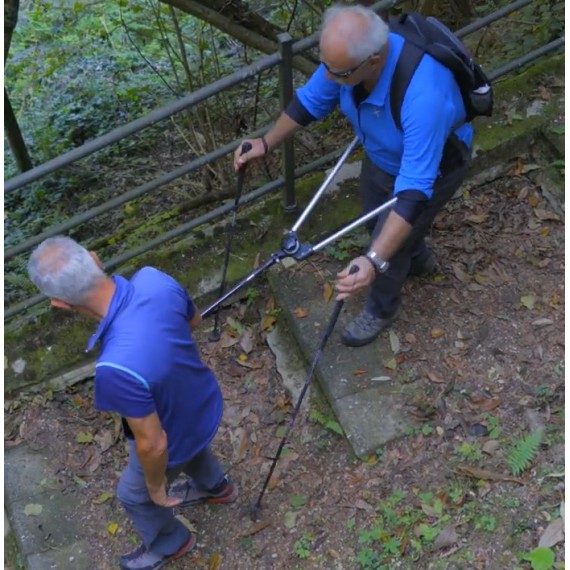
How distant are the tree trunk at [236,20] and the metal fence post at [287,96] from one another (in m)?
0.61

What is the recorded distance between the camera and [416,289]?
4680 millimetres

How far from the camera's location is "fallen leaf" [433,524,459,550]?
3.51 metres

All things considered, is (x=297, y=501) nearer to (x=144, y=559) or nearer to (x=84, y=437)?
(x=144, y=559)

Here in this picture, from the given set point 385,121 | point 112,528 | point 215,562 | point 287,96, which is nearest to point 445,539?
point 215,562

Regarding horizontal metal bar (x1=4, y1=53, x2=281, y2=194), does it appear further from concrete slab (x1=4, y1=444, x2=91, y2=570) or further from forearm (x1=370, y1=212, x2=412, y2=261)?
concrete slab (x1=4, y1=444, x2=91, y2=570)

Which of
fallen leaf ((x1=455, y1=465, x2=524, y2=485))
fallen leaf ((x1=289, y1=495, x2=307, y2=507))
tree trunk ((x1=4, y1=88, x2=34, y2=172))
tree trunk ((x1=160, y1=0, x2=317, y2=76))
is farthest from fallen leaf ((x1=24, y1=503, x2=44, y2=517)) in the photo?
tree trunk ((x1=4, y1=88, x2=34, y2=172))

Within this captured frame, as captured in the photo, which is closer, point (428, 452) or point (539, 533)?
point (539, 533)

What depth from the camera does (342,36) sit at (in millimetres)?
3131

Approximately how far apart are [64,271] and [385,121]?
1548mm

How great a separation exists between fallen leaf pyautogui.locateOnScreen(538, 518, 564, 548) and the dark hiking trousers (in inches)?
56.8

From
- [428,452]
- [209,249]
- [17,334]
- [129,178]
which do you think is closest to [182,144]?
[129,178]

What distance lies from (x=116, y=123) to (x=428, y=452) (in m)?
5.43

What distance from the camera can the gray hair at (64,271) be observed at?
113 inches

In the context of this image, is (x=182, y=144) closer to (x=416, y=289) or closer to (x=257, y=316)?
(x=257, y=316)
